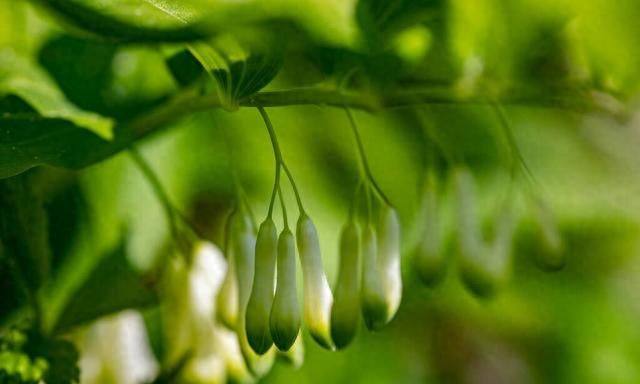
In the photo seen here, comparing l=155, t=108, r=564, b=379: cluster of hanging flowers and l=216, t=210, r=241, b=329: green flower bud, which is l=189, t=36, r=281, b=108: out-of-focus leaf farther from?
l=216, t=210, r=241, b=329: green flower bud

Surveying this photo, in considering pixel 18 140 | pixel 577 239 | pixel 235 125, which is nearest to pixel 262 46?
pixel 18 140

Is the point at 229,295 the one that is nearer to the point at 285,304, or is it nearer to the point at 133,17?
the point at 285,304

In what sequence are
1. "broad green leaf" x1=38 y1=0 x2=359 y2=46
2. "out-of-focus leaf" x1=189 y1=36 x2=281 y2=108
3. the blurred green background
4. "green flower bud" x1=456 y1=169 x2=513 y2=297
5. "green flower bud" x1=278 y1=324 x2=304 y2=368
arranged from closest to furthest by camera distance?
"broad green leaf" x1=38 y1=0 x2=359 y2=46 < "out-of-focus leaf" x1=189 y1=36 x2=281 y2=108 < the blurred green background < "green flower bud" x1=278 y1=324 x2=304 y2=368 < "green flower bud" x1=456 y1=169 x2=513 y2=297

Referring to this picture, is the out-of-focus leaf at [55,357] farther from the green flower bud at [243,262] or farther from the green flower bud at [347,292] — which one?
the green flower bud at [347,292]

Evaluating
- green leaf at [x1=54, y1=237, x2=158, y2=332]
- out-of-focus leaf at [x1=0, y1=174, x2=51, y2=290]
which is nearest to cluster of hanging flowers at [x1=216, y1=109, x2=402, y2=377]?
green leaf at [x1=54, y1=237, x2=158, y2=332]

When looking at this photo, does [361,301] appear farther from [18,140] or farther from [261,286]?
[18,140]

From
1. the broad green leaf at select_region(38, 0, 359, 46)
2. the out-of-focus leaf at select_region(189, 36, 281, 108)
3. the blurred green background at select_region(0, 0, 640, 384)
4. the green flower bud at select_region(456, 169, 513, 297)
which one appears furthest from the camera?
the green flower bud at select_region(456, 169, 513, 297)
